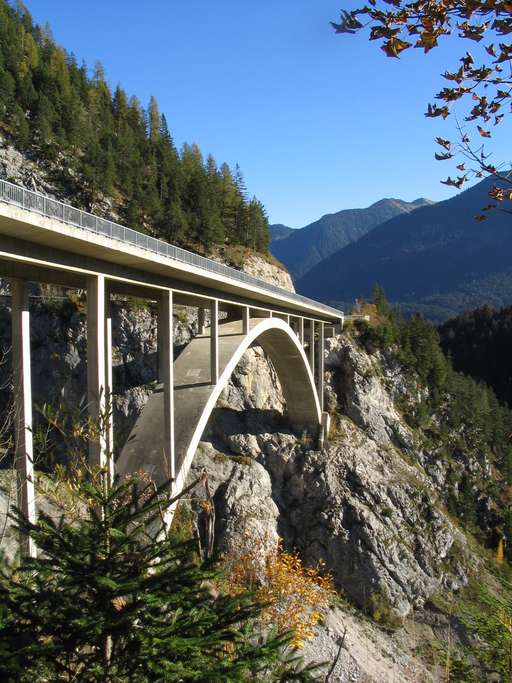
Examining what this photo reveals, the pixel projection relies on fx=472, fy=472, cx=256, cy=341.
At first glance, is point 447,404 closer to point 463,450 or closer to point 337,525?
point 463,450

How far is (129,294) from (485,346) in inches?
2934

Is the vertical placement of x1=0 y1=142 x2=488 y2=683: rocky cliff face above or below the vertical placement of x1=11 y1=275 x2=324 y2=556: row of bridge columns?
below

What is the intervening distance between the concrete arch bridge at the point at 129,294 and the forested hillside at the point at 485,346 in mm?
59156

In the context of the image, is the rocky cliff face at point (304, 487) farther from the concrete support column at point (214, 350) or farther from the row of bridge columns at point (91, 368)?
the row of bridge columns at point (91, 368)

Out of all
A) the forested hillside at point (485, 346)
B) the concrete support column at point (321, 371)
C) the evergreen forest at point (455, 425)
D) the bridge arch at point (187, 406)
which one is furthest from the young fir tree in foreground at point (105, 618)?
the forested hillside at point (485, 346)

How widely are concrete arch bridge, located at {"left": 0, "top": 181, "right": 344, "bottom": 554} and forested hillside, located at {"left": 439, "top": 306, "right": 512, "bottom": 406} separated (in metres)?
59.2

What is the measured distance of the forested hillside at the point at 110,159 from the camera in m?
39.4

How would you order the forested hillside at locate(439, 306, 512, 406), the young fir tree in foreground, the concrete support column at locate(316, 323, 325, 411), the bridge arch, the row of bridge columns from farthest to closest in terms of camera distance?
the forested hillside at locate(439, 306, 512, 406) < the concrete support column at locate(316, 323, 325, 411) < the bridge arch < the row of bridge columns < the young fir tree in foreground

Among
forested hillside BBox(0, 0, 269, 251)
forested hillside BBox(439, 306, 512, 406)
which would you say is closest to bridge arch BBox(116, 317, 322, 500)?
forested hillside BBox(0, 0, 269, 251)

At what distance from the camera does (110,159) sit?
41.2m

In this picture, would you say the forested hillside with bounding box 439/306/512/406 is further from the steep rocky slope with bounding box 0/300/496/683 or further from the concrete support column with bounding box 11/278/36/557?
the concrete support column with bounding box 11/278/36/557

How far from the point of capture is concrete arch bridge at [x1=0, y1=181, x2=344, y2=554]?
9.54 meters

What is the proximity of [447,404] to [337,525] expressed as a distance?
76.0 feet

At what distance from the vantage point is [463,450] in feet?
145
